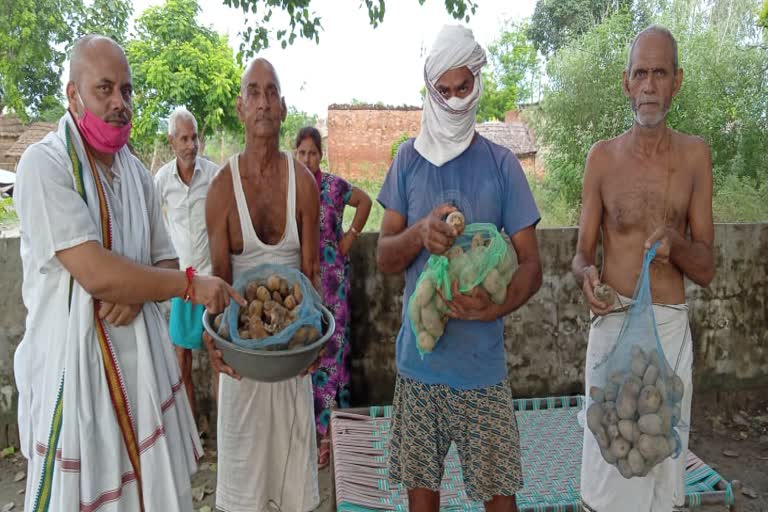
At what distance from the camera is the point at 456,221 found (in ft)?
6.36

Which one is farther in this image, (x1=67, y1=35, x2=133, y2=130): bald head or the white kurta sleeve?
(x1=67, y1=35, x2=133, y2=130): bald head

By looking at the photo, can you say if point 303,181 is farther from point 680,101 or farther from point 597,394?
point 680,101

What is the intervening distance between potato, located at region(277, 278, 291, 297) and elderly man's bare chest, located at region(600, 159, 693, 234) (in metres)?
1.47

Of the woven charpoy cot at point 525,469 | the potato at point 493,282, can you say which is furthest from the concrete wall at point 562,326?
the potato at point 493,282

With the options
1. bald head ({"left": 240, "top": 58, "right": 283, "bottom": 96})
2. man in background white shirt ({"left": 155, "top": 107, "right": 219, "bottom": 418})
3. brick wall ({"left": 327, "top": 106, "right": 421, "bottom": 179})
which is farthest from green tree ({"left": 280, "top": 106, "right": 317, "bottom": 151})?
bald head ({"left": 240, "top": 58, "right": 283, "bottom": 96})

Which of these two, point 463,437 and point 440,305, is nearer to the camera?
point 440,305

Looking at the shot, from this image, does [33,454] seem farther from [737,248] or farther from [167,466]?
[737,248]

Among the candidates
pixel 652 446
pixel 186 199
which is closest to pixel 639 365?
pixel 652 446

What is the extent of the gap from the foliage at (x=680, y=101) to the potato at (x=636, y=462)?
25.2 ft

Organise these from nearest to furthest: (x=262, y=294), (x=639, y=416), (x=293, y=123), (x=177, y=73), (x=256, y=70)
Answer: (x=639, y=416), (x=262, y=294), (x=256, y=70), (x=177, y=73), (x=293, y=123)

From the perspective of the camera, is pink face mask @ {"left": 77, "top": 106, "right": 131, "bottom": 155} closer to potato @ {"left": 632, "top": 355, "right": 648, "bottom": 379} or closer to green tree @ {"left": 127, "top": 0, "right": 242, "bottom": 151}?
potato @ {"left": 632, "top": 355, "right": 648, "bottom": 379}

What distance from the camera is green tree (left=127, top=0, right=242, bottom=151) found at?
45.9 feet

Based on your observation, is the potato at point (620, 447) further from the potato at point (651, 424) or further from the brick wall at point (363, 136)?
the brick wall at point (363, 136)

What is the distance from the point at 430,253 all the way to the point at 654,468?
4.43ft
